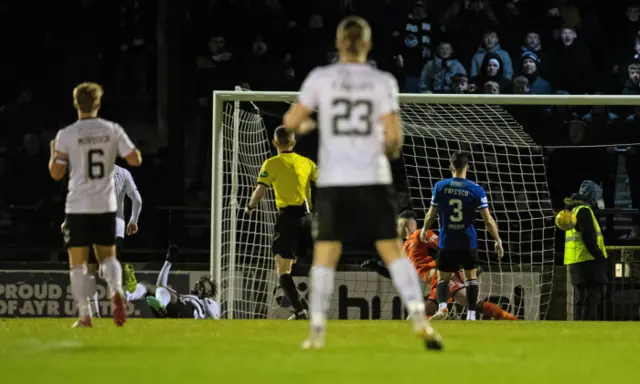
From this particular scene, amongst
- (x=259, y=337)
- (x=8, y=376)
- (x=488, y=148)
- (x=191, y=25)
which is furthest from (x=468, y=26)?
(x=8, y=376)

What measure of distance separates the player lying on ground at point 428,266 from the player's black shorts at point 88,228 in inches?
227

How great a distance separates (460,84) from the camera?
18266mm

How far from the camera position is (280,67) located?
19109 millimetres

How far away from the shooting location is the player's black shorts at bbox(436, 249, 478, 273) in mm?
13062

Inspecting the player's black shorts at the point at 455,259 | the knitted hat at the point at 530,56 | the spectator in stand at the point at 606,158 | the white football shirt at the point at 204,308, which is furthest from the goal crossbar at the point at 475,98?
the knitted hat at the point at 530,56

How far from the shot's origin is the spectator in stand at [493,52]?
18.6m

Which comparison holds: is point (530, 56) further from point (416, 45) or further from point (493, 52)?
point (416, 45)

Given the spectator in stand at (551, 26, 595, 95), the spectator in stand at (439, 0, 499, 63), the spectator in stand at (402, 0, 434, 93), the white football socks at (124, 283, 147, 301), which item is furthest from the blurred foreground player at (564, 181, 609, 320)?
the white football socks at (124, 283, 147, 301)

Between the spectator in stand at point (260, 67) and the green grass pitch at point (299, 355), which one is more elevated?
the spectator in stand at point (260, 67)

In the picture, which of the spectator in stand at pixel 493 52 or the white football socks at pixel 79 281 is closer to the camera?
the white football socks at pixel 79 281

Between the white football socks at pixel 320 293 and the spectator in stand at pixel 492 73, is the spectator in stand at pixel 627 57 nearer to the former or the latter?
the spectator in stand at pixel 492 73

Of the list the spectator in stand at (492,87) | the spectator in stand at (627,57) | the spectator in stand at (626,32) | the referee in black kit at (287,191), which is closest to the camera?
the referee in black kit at (287,191)

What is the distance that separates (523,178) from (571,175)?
3.56 ft

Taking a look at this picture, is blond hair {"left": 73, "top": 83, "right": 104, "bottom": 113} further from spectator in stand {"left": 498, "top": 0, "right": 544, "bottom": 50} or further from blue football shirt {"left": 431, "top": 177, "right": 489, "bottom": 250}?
spectator in stand {"left": 498, "top": 0, "right": 544, "bottom": 50}
